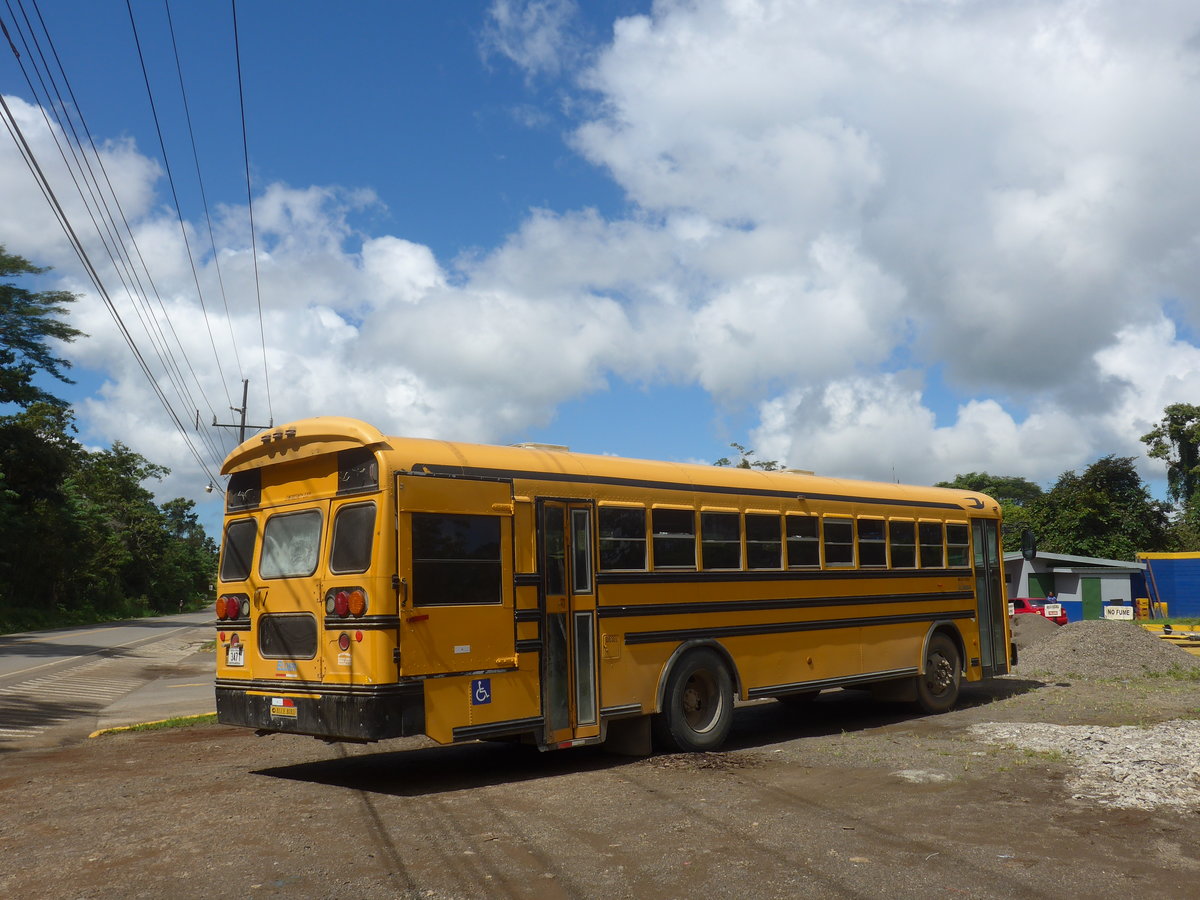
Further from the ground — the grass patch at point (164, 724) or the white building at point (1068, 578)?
the white building at point (1068, 578)

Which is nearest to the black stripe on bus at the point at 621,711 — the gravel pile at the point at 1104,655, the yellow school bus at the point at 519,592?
the yellow school bus at the point at 519,592

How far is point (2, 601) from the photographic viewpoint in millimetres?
46156

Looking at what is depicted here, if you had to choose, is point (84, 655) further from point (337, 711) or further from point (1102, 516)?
point (1102, 516)

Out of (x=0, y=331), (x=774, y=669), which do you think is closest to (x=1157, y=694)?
(x=774, y=669)

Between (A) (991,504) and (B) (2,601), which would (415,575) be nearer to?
(A) (991,504)

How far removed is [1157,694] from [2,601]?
46201mm

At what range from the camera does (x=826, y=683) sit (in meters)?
11.9

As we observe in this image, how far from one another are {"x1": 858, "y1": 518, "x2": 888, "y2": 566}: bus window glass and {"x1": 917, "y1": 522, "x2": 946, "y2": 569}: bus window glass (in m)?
0.84

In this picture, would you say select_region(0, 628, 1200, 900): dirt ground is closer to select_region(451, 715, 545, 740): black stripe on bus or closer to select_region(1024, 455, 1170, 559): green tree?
select_region(451, 715, 545, 740): black stripe on bus

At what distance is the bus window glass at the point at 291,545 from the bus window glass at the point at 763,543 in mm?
4543

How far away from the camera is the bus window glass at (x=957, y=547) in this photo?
45.6 ft

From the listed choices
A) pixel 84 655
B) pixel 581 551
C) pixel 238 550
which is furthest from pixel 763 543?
pixel 84 655

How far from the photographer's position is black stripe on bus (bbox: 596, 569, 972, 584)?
9.85 metres

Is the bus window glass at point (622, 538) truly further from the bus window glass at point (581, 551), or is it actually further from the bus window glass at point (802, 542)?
the bus window glass at point (802, 542)
